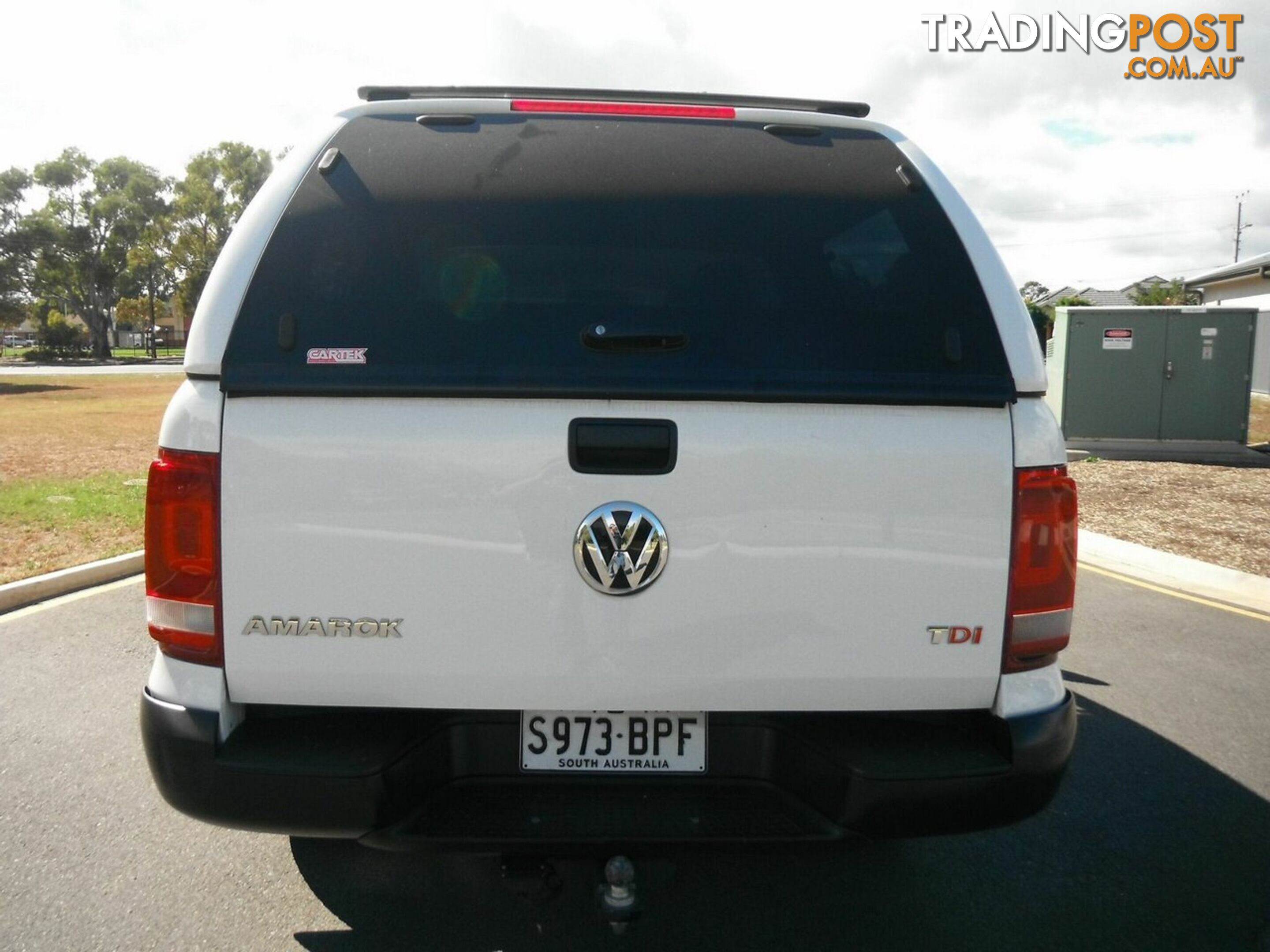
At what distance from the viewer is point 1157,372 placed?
1456 centimetres

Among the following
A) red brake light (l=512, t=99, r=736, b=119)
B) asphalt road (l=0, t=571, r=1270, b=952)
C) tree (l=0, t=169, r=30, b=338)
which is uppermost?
tree (l=0, t=169, r=30, b=338)

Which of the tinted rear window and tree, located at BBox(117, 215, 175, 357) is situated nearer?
the tinted rear window

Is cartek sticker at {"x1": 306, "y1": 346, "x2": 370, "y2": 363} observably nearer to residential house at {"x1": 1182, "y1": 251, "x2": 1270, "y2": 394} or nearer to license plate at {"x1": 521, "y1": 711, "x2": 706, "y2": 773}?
license plate at {"x1": 521, "y1": 711, "x2": 706, "y2": 773}

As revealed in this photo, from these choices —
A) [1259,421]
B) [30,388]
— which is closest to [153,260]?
[30,388]

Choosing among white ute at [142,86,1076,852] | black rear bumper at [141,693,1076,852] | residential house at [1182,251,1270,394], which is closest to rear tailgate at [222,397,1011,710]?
white ute at [142,86,1076,852]

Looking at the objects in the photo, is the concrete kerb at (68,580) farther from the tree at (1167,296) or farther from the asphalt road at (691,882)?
the tree at (1167,296)

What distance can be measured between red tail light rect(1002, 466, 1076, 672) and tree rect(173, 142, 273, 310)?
6997 cm

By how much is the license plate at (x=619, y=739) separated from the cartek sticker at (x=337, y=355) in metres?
0.89

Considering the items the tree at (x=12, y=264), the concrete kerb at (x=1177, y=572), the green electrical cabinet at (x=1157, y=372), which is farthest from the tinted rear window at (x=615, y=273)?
the tree at (x=12, y=264)

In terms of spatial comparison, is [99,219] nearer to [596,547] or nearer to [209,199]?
[209,199]

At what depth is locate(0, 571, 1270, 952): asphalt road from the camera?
2752mm

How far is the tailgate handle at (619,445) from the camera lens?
2146 millimetres

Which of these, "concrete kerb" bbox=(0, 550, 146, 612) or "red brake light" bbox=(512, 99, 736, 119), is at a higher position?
"red brake light" bbox=(512, 99, 736, 119)

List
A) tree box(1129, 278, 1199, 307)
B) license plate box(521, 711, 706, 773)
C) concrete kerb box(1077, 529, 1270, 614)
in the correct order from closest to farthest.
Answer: license plate box(521, 711, 706, 773), concrete kerb box(1077, 529, 1270, 614), tree box(1129, 278, 1199, 307)
